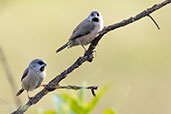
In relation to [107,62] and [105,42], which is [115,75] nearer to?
[107,62]

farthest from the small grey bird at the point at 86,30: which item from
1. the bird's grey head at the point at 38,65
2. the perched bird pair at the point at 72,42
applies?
the bird's grey head at the point at 38,65

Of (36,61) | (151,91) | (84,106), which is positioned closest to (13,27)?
(151,91)

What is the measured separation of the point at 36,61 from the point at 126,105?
3.50 meters

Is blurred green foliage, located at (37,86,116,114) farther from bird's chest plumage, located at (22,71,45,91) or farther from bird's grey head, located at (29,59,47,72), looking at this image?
bird's grey head, located at (29,59,47,72)

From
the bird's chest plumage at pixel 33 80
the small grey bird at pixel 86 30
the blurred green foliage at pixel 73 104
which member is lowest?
the bird's chest plumage at pixel 33 80

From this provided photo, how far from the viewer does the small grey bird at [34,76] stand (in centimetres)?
463

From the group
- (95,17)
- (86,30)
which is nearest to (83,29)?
(86,30)

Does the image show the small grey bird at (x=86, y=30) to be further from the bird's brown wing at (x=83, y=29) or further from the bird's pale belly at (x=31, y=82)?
the bird's pale belly at (x=31, y=82)

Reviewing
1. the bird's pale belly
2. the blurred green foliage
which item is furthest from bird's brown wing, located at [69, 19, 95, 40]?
the blurred green foliage

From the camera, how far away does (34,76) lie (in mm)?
4859

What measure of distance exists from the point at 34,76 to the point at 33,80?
15 cm

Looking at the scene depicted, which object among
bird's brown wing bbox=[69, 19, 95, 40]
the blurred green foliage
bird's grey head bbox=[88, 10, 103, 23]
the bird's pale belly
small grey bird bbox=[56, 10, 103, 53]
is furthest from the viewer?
bird's grey head bbox=[88, 10, 103, 23]

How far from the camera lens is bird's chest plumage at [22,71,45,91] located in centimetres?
461

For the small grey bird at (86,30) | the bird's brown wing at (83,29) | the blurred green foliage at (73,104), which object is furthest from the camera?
the bird's brown wing at (83,29)
